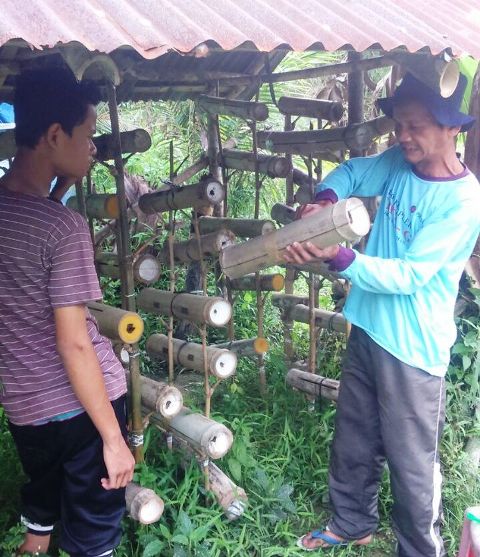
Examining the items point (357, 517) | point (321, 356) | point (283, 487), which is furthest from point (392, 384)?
point (321, 356)

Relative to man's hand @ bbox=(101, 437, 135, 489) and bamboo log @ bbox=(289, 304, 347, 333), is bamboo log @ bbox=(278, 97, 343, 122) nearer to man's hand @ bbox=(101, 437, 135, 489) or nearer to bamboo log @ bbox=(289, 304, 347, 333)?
bamboo log @ bbox=(289, 304, 347, 333)

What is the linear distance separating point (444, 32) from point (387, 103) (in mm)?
416

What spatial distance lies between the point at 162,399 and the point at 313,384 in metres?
1.24

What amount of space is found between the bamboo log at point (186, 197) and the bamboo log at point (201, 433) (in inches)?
47.0

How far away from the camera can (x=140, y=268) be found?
335 cm

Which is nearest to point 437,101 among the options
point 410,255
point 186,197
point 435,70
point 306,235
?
point 435,70

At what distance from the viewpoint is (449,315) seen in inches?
97.0

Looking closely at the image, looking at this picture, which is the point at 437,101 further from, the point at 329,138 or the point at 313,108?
the point at 313,108

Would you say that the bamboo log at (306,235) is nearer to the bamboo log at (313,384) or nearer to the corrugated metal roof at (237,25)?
the corrugated metal roof at (237,25)

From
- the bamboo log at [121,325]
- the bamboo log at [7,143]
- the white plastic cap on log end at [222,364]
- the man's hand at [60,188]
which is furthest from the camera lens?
the bamboo log at [7,143]

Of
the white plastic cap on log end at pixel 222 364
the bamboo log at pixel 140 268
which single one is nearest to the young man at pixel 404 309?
the white plastic cap on log end at pixel 222 364

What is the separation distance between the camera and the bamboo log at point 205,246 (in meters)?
3.31

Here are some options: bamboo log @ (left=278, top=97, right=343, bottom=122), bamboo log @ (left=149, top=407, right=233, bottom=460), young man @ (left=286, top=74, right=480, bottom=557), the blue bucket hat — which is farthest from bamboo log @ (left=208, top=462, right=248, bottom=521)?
bamboo log @ (left=278, top=97, right=343, bottom=122)

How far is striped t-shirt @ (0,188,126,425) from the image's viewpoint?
1803mm
